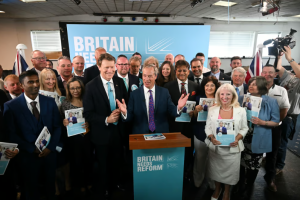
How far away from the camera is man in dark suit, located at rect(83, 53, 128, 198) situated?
2297mm

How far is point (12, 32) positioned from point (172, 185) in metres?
9.75

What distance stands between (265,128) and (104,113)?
2359 millimetres

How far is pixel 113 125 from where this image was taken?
2443mm

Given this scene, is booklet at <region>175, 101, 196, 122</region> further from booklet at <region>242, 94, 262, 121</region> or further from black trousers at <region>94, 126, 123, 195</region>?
black trousers at <region>94, 126, 123, 195</region>

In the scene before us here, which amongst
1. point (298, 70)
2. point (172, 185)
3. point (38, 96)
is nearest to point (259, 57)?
point (298, 70)

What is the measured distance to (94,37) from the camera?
614 cm

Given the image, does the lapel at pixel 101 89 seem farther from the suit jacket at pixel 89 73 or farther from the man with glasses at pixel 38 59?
the man with glasses at pixel 38 59

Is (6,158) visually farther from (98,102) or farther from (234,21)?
(234,21)

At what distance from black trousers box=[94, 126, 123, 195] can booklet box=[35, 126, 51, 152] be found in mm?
618

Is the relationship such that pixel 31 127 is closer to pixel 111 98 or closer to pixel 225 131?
pixel 111 98

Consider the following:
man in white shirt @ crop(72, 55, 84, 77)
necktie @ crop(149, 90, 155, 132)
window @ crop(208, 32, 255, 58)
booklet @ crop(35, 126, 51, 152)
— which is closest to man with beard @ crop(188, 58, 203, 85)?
necktie @ crop(149, 90, 155, 132)

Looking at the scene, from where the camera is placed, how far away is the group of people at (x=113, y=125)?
205 cm

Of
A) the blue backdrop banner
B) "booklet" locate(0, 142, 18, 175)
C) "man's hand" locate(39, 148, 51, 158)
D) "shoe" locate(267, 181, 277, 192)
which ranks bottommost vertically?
"shoe" locate(267, 181, 277, 192)

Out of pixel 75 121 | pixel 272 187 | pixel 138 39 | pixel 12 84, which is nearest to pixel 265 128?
pixel 272 187
